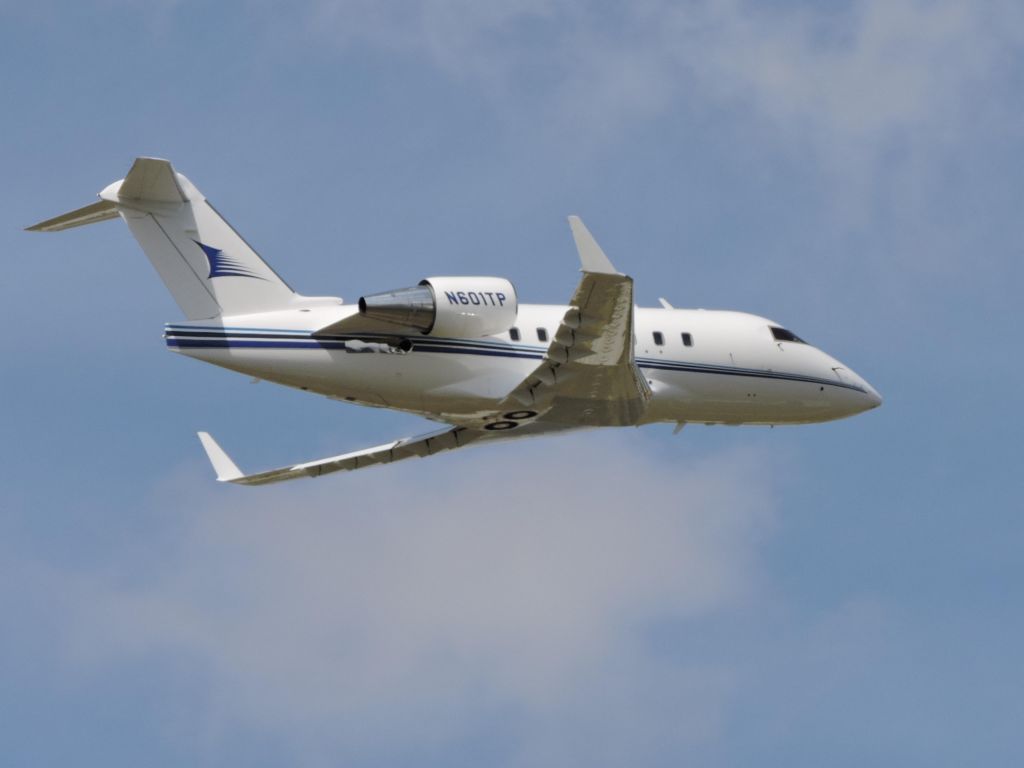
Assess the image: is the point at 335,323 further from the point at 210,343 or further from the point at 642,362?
the point at 642,362

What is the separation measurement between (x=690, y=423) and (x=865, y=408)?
172 inches

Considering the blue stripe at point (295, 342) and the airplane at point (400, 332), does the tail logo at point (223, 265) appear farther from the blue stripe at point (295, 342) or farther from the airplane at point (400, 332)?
the blue stripe at point (295, 342)

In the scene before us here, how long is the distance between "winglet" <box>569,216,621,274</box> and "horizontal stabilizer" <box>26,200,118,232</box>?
8.08 metres

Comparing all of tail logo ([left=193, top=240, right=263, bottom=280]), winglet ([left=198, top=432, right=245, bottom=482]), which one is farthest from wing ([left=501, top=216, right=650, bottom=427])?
winglet ([left=198, top=432, right=245, bottom=482])

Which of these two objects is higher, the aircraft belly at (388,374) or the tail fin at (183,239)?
the tail fin at (183,239)

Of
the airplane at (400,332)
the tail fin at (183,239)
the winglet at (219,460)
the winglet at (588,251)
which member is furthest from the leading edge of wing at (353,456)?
the winglet at (588,251)

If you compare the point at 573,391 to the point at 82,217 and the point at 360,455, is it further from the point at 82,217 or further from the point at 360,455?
the point at 82,217

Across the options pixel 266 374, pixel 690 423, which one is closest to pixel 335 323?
pixel 266 374

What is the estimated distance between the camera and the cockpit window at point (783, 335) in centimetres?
3481

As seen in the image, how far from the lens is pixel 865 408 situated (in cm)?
3606

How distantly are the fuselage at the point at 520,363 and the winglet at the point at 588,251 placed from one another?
3777mm

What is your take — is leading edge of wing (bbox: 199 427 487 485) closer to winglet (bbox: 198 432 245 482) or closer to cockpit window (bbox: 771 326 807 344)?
winglet (bbox: 198 432 245 482)

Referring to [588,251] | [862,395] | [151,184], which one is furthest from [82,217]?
[862,395]

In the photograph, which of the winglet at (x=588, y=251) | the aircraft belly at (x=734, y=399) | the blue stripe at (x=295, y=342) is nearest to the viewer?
the winglet at (x=588, y=251)
